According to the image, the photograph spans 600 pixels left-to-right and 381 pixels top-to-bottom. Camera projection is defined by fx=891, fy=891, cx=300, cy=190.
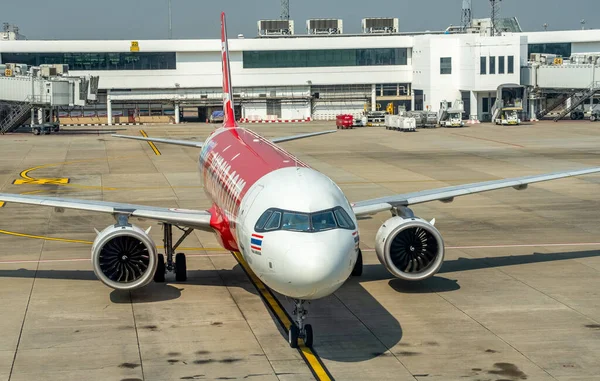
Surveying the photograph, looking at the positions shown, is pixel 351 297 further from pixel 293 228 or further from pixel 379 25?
pixel 379 25

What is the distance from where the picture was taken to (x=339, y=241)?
65.6 ft

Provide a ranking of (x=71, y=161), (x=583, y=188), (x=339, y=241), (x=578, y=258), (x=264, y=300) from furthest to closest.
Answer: (x=71, y=161) < (x=583, y=188) < (x=578, y=258) < (x=264, y=300) < (x=339, y=241)

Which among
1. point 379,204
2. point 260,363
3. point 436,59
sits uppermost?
point 436,59

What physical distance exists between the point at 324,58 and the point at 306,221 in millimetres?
103520

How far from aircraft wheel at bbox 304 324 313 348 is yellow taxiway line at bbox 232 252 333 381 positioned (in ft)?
0.39

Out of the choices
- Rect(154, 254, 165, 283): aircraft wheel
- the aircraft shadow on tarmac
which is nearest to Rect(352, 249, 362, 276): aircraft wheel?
the aircraft shadow on tarmac

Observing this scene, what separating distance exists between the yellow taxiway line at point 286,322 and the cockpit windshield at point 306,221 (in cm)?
300

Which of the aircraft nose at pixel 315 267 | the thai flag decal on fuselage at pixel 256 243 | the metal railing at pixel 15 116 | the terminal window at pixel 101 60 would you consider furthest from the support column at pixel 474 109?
the aircraft nose at pixel 315 267

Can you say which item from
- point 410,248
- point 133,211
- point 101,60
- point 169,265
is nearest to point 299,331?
point 410,248

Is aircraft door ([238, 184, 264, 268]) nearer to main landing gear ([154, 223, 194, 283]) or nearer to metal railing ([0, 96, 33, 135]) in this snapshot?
main landing gear ([154, 223, 194, 283])

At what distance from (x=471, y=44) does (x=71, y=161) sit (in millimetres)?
56714

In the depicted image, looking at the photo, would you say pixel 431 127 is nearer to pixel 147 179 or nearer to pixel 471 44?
pixel 471 44

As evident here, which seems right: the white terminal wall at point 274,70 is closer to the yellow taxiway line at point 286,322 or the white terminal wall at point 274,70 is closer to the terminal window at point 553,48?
the terminal window at point 553,48

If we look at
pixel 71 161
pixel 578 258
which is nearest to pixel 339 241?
pixel 578 258
